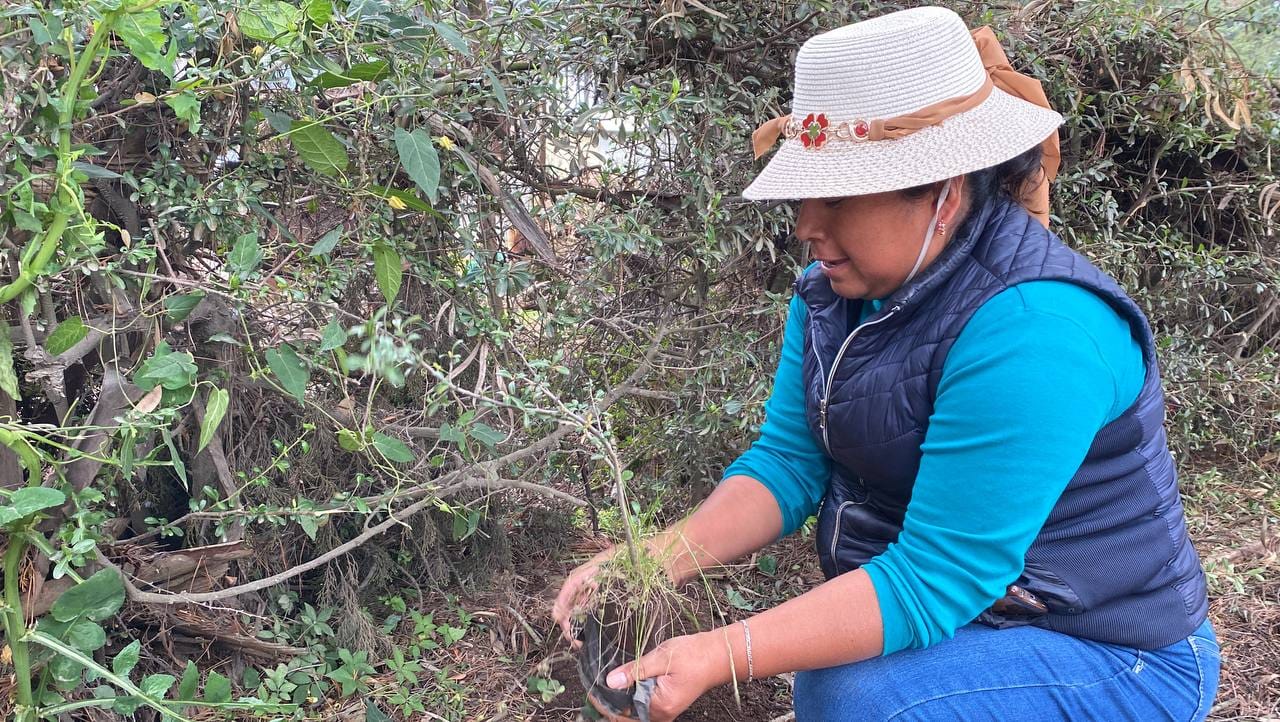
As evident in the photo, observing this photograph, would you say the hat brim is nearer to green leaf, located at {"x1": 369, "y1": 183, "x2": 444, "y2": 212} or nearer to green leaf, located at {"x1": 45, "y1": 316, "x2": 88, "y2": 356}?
green leaf, located at {"x1": 369, "y1": 183, "x2": 444, "y2": 212}

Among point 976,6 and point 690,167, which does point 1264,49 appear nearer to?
point 976,6

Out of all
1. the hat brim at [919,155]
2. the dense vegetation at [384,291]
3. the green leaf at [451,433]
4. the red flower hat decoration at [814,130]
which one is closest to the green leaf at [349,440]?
the dense vegetation at [384,291]

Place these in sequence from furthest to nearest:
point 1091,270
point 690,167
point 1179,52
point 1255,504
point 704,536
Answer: point 1255,504, point 1179,52, point 690,167, point 704,536, point 1091,270

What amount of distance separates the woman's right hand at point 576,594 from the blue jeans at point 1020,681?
459 millimetres

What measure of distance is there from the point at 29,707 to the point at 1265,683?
9.14ft

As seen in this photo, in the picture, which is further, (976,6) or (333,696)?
(976,6)

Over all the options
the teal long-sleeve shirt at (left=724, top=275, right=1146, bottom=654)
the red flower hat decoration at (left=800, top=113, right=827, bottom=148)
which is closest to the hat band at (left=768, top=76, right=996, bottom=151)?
the red flower hat decoration at (left=800, top=113, right=827, bottom=148)

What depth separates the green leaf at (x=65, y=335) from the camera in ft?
4.65

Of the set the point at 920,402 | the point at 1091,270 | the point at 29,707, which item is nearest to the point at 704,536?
the point at 920,402

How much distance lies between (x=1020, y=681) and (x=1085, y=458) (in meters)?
0.38

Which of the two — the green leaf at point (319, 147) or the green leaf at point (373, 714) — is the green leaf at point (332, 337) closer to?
the green leaf at point (319, 147)

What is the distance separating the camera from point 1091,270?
1.37m

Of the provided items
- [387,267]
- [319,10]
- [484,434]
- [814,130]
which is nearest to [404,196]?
[387,267]

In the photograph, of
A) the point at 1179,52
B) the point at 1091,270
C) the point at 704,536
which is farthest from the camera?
the point at 1179,52
